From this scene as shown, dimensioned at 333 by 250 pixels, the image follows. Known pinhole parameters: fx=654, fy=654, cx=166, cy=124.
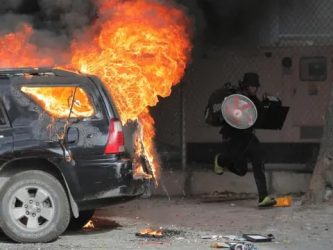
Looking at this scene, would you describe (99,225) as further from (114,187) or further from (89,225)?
(114,187)

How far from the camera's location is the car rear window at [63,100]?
23.6 ft

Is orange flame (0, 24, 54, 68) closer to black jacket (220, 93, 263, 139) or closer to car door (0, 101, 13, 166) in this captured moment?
car door (0, 101, 13, 166)

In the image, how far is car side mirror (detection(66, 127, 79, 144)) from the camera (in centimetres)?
714

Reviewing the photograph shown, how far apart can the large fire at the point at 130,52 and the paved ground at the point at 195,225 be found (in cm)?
73

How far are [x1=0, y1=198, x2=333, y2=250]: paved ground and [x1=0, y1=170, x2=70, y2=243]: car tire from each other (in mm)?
142

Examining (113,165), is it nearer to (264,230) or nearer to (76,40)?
(264,230)

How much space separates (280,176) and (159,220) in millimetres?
2719

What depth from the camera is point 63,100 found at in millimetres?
7289

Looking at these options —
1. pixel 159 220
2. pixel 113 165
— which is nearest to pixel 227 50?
pixel 159 220

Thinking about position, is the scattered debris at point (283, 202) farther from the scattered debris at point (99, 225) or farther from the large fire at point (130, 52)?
the scattered debris at point (99, 225)

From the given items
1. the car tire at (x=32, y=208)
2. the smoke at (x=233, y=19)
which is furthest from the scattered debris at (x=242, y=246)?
the smoke at (x=233, y=19)

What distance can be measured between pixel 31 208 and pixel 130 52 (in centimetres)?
274

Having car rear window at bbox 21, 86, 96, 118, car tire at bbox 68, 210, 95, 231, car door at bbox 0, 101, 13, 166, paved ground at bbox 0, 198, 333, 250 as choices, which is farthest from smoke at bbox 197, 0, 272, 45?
car door at bbox 0, 101, 13, 166

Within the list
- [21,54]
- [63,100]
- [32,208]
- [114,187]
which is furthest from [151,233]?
[21,54]
